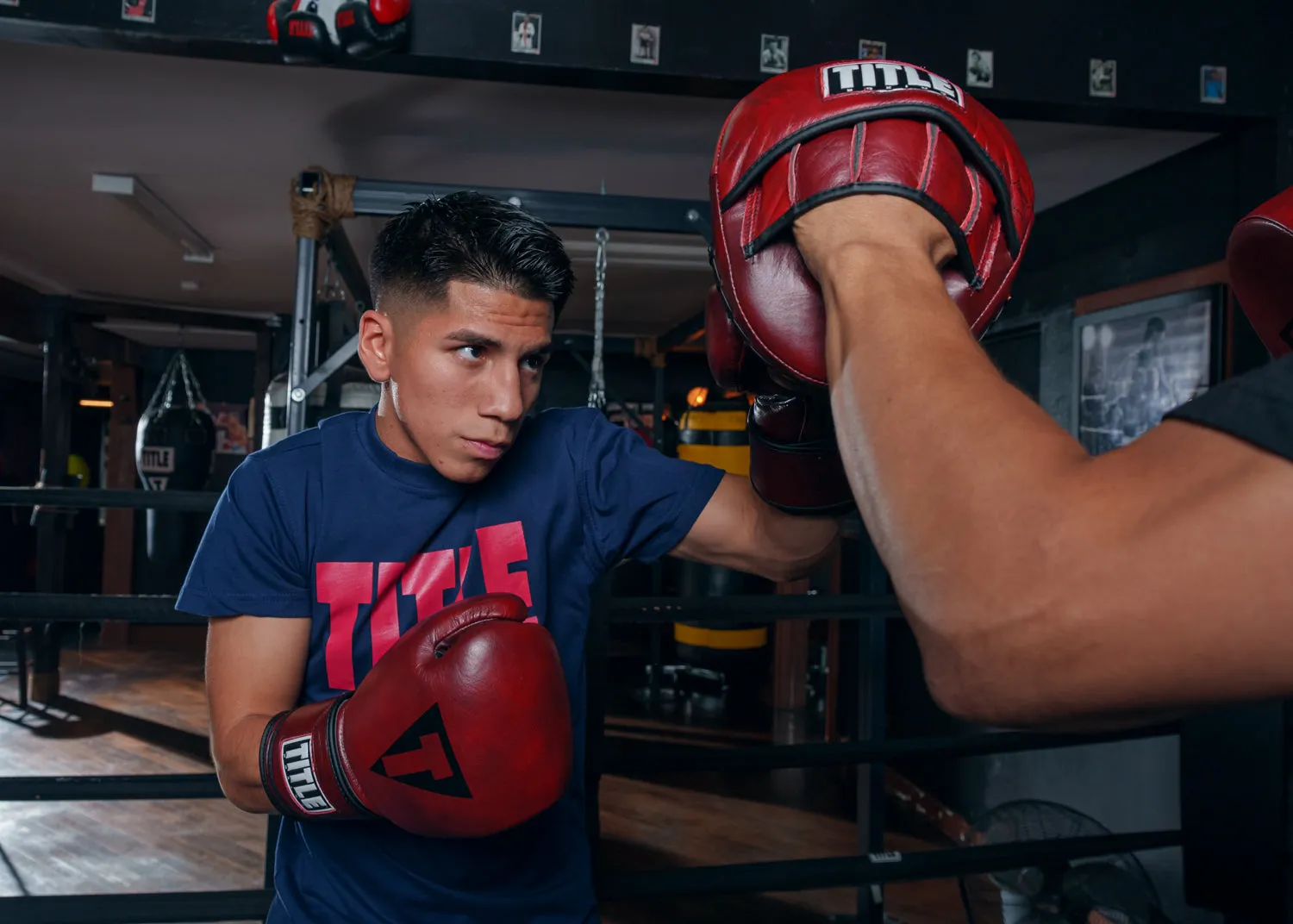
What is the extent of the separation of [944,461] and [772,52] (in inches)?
76.8

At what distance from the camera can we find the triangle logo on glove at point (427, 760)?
888mm

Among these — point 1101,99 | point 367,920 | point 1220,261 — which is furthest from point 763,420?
point 1220,261

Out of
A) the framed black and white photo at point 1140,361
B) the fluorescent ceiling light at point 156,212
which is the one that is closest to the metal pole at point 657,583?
the framed black and white photo at point 1140,361

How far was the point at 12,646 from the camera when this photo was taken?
712 cm

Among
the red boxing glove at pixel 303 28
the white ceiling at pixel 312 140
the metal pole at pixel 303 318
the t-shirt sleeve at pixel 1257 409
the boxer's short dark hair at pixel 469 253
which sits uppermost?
the white ceiling at pixel 312 140

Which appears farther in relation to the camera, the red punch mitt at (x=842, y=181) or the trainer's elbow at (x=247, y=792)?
the trainer's elbow at (x=247, y=792)

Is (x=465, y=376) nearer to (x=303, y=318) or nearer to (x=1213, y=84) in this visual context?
(x=303, y=318)

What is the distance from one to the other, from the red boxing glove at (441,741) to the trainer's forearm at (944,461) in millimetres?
516

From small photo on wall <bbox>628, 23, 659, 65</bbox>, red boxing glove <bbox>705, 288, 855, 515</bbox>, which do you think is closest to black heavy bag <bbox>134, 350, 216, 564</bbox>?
small photo on wall <bbox>628, 23, 659, 65</bbox>

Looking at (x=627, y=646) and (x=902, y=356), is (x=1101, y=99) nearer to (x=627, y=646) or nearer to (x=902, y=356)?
(x=902, y=356)

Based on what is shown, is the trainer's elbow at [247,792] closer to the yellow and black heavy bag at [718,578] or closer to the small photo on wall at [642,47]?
the small photo on wall at [642,47]

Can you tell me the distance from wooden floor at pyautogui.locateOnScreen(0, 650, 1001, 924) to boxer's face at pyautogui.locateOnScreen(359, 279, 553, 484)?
2.27 meters

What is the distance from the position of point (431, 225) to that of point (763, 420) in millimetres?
500

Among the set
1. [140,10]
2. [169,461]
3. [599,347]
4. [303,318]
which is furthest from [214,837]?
[169,461]
